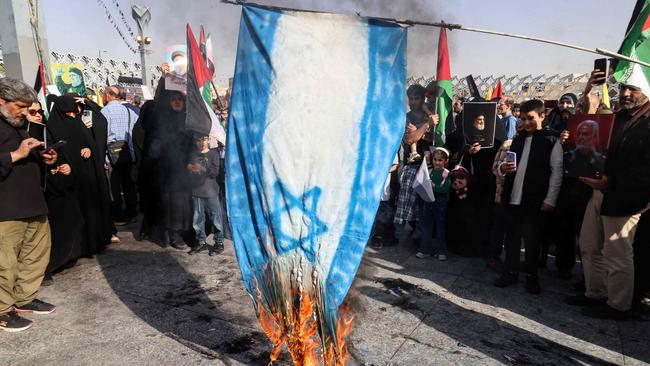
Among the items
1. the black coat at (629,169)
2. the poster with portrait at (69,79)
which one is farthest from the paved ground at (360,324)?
the poster with portrait at (69,79)

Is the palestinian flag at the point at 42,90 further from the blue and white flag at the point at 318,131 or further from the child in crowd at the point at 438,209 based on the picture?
the child in crowd at the point at 438,209

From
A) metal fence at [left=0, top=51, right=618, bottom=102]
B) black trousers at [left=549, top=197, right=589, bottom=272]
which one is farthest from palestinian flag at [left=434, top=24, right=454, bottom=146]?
metal fence at [left=0, top=51, right=618, bottom=102]

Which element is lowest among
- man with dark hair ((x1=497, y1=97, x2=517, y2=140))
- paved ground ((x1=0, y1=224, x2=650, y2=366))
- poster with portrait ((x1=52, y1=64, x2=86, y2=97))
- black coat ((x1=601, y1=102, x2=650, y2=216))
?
paved ground ((x1=0, y1=224, x2=650, y2=366))

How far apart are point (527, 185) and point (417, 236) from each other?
2024mm

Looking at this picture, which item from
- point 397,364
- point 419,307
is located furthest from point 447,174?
point 397,364

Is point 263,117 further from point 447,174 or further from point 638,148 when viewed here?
point 447,174

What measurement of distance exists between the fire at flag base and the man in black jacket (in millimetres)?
2676

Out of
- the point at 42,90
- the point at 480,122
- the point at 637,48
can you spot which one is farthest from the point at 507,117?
the point at 42,90

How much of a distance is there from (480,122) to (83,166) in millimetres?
4752

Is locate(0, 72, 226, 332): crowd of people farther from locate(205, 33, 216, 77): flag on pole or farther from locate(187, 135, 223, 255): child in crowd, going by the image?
locate(205, 33, 216, 77): flag on pole

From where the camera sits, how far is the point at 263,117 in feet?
7.70

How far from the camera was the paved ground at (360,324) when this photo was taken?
3090 millimetres

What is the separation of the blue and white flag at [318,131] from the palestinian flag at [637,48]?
2118 millimetres

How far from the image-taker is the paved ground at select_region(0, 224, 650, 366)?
3090mm
